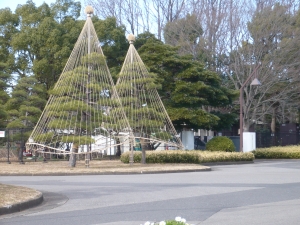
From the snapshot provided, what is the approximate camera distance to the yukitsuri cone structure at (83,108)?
23922mm

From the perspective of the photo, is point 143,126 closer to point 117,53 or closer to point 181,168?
point 181,168

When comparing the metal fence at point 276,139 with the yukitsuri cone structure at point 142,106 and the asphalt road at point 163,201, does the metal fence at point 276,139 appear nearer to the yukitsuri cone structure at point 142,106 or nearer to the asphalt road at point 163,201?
the yukitsuri cone structure at point 142,106

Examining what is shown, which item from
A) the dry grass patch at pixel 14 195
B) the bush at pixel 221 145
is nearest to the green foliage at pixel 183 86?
the bush at pixel 221 145

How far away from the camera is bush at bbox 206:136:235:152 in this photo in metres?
Result: 33.2

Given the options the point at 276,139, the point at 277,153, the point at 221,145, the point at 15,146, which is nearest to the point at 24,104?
the point at 15,146

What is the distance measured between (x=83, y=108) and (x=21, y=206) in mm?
12482

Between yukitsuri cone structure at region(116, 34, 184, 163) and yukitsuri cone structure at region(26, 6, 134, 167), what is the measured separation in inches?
44.0

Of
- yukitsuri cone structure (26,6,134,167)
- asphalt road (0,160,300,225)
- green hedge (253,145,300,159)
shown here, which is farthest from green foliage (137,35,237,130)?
asphalt road (0,160,300,225)

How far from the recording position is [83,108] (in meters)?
23.8

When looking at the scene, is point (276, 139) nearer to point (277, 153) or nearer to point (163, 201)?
point (277, 153)

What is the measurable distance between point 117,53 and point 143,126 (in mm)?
10745

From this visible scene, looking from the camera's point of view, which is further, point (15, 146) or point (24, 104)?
point (15, 146)

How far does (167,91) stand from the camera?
34.7 metres

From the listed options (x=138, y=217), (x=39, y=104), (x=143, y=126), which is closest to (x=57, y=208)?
(x=138, y=217)
